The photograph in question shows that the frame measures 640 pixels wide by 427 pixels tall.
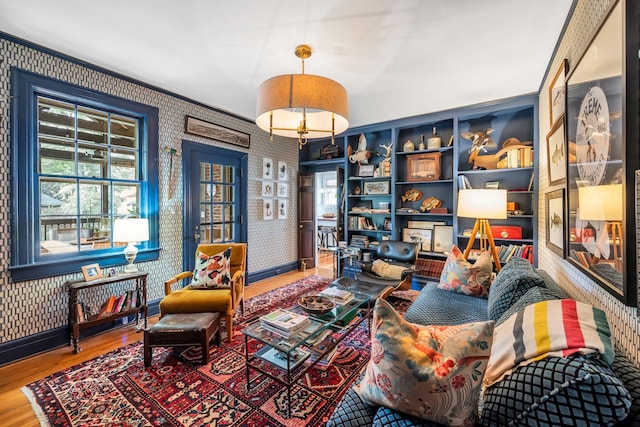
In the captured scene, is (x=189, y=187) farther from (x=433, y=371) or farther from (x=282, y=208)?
(x=433, y=371)

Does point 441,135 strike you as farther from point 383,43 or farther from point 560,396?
point 560,396

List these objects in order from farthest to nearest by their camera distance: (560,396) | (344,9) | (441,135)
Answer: (441,135) < (344,9) < (560,396)

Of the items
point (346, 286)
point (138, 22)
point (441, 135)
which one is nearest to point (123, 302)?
point (346, 286)

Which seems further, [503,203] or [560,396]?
[503,203]

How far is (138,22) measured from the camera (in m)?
2.09

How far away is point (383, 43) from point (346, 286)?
2301 millimetres

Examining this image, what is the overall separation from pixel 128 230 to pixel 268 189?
Result: 2.37m

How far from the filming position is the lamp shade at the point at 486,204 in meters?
2.92

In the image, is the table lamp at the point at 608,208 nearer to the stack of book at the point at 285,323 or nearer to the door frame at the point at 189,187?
the stack of book at the point at 285,323

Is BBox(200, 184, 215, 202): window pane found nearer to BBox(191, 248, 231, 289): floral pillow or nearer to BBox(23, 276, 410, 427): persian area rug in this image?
BBox(191, 248, 231, 289): floral pillow

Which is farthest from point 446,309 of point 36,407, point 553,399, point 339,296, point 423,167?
point 36,407

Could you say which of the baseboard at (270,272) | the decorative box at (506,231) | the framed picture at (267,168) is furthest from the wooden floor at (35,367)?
the decorative box at (506,231)

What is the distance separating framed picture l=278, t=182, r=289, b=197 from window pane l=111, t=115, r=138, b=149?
2319 millimetres

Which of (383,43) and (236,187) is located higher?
(383,43)
